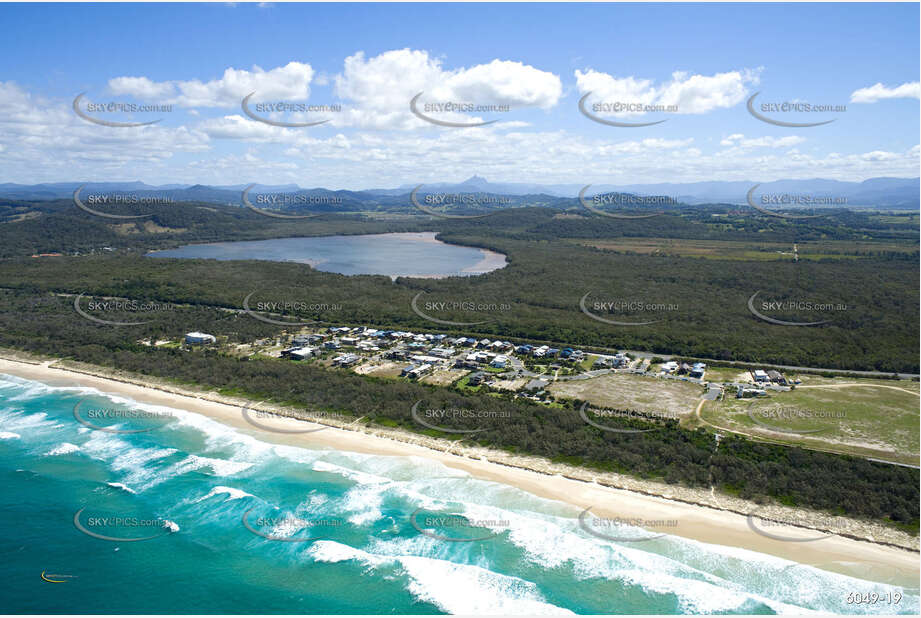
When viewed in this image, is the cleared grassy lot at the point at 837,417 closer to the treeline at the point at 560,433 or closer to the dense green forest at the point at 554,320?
the treeline at the point at 560,433

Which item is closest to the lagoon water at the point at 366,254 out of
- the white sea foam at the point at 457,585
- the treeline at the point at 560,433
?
the treeline at the point at 560,433

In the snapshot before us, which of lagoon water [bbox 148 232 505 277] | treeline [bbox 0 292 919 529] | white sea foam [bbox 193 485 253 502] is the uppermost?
lagoon water [bbox 148 232 505 277]

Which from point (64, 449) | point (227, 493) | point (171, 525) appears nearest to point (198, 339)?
point (64, 449)

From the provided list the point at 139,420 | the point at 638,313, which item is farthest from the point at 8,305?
the point at 638,313

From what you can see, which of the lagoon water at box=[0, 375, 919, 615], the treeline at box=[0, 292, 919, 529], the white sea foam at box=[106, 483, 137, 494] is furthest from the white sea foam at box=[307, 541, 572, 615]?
the white sea foam at box=[106, 483, 137, 494]

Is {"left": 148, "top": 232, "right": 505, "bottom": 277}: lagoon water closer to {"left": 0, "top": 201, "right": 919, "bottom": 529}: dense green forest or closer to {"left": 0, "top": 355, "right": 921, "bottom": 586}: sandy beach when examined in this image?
{"left": 0, "top": 201, "right": 919, "bottom": 529}: dense green forest
